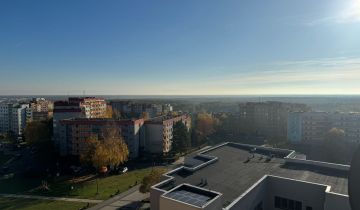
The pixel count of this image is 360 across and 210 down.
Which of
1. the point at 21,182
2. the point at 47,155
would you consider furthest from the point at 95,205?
the point at 47,155

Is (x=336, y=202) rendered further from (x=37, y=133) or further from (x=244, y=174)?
(x=37, y=133)

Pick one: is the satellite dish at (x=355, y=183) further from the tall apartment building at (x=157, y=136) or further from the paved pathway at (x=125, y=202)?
the tall apartment building at (x=157, y=136)

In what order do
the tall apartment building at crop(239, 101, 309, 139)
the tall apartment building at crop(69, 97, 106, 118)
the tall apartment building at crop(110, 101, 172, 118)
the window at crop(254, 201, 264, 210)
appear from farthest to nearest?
the tall apartment building at crop(110, 101, 172, 118) < the tall apartment building at crop(239, 101, 309, 139) < the tall apartment building at crop(69, 97, 106, 118) < the window at crop(254, 201, 264, 210)

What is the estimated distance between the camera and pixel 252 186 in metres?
21.2

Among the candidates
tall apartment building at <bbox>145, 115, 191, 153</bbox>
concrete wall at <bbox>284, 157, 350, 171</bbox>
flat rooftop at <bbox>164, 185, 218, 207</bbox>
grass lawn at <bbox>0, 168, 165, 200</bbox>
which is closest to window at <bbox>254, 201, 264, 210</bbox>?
flat rooftop at <bbox>164, 185, 218, 207</bbox>

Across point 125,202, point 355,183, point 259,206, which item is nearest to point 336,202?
point 259,206

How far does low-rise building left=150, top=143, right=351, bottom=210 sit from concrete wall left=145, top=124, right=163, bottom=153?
28.2 meters

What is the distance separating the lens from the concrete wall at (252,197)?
19.0 metres

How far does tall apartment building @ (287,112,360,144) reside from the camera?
67.0m

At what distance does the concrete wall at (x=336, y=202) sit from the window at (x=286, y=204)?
9.59 ft

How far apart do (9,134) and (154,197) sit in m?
61.2

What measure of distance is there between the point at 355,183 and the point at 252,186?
15.3 m

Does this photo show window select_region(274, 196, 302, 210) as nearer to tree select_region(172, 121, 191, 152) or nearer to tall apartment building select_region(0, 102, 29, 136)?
tree select_region(172, 121, 191, 152)

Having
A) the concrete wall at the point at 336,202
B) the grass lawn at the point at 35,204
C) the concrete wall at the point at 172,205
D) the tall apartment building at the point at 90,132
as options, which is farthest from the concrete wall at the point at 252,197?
the tall apartment building at the point at 90,132
